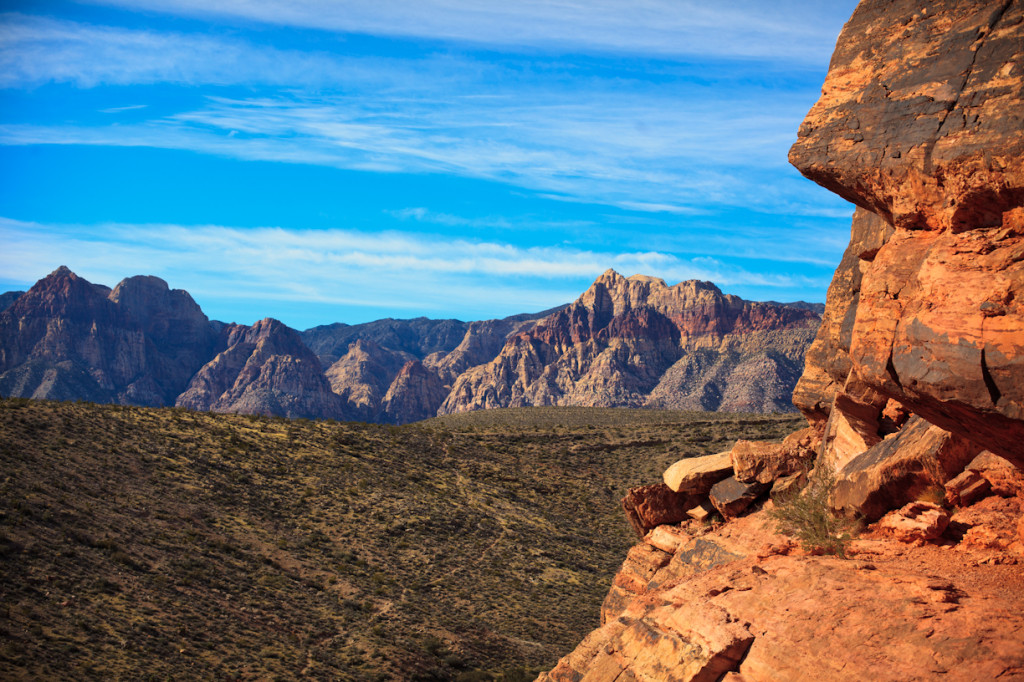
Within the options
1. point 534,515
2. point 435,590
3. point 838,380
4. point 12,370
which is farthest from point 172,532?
point 12,370

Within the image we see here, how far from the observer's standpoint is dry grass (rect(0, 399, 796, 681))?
26.3 m

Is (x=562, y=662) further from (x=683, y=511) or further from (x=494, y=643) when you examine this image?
(x=494, y=643)

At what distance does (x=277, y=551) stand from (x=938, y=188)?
34.0m

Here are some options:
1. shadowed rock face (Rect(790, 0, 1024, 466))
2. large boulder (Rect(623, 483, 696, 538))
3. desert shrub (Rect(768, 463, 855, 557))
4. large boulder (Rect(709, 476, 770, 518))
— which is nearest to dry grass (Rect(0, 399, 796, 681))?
large boulder (Rect(623, 483, 696, 538))

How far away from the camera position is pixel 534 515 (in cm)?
5184

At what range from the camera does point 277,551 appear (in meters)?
37.0

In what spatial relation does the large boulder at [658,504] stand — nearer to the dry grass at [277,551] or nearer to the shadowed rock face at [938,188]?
the shadowed rock face at [938,188]

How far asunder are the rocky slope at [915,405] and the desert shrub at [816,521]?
13cm

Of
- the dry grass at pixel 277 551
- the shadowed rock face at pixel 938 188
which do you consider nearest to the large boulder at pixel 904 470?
the shadowed rock face at pixel 938 188

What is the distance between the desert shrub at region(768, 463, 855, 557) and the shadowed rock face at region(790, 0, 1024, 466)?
3.59 meters

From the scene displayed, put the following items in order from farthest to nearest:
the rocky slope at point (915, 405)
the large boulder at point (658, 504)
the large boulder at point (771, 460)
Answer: the large boulder at point (658, 504)
the large boulder at point (771, 460)
the rocky slope at point (915, 405)

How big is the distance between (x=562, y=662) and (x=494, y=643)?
17.5 meters

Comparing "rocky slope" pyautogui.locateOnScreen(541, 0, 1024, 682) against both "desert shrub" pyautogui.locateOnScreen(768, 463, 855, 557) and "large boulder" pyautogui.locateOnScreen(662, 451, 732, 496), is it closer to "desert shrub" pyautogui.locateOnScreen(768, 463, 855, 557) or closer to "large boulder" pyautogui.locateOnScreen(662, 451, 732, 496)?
"desert shrub" pyautogui.locateOnScreen(768, 463, 855, 557)

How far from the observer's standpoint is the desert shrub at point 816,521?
45.4 feet
